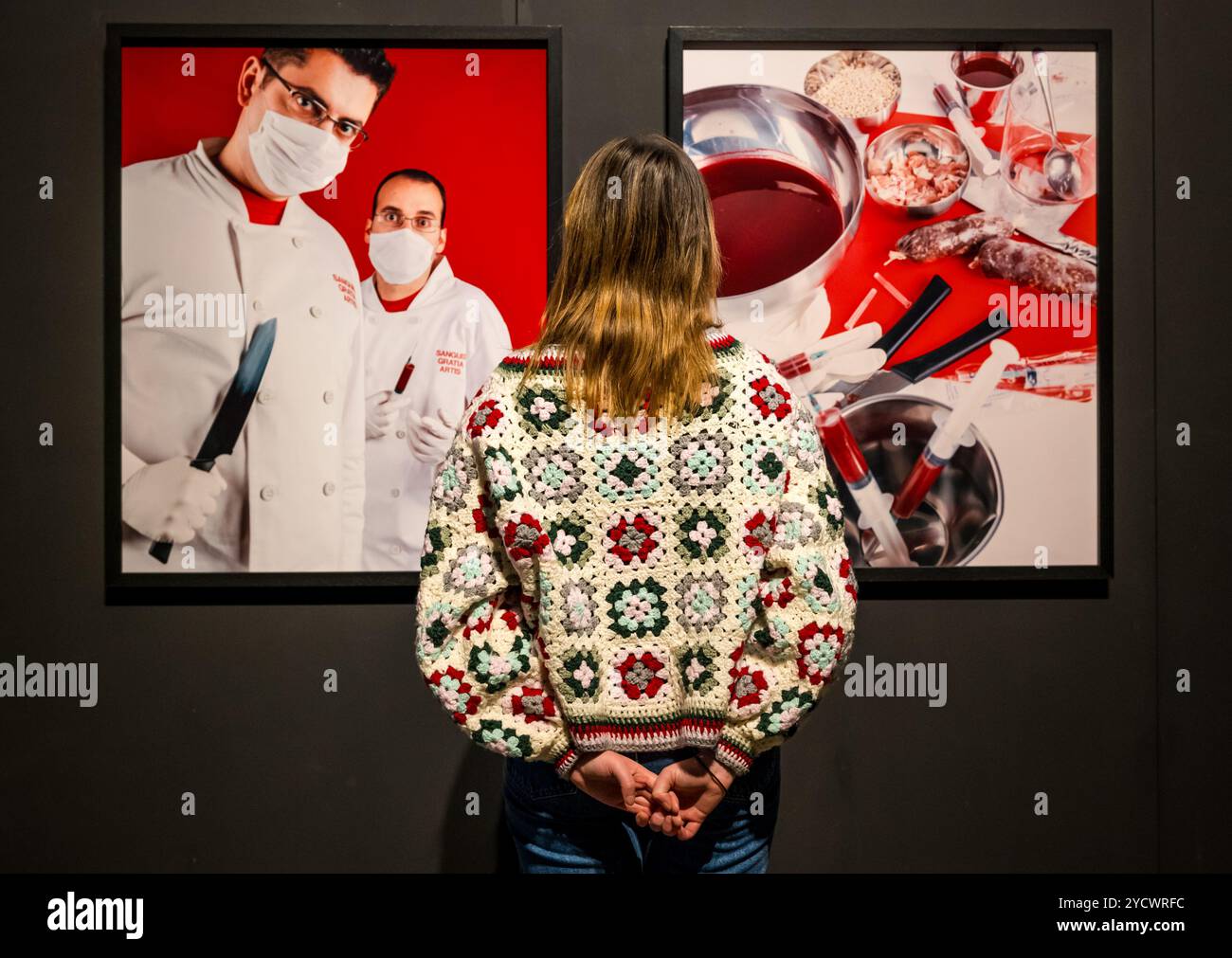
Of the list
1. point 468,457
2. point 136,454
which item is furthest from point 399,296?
point 468,457

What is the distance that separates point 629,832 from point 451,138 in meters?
1.20

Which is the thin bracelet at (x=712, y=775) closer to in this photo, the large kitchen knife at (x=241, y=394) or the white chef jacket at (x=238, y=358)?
the white chef jacket at (x=238, y=358)

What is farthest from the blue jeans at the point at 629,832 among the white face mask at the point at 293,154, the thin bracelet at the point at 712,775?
the white face mask at the point at 293,154

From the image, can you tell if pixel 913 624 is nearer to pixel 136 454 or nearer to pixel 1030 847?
pixel 1030 847

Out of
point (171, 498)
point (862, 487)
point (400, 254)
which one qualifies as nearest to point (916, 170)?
point (862, 487)

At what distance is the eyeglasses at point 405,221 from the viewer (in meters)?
1.70

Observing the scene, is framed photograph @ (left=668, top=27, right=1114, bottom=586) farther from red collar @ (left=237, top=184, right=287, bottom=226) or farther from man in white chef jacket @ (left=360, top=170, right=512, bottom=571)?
red collar @ (left=237, top=184, right=287, bottom=226)

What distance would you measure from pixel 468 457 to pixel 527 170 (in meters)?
0.79

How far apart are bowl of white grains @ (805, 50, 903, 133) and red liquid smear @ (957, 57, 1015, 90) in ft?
0.39

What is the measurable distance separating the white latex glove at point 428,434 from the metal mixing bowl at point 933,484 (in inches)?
27.3

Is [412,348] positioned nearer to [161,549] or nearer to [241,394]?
[241,394]

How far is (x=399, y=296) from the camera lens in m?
1.70
